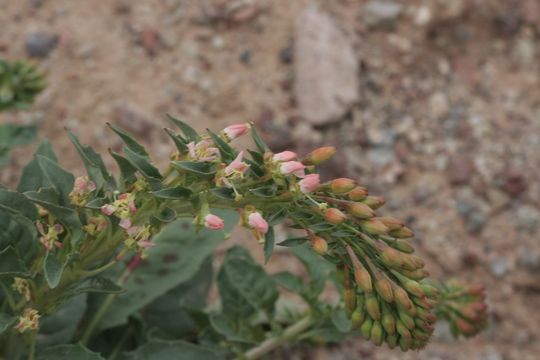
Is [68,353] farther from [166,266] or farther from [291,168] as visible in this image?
[291,168]

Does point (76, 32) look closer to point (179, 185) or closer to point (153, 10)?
point (153, 10)

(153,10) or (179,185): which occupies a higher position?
(179,185)

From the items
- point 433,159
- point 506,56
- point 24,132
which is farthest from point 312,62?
point 24,132

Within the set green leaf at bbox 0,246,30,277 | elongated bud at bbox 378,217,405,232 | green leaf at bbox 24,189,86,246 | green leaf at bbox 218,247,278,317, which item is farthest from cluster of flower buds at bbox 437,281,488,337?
green leaf at bbox 0,246,30,277

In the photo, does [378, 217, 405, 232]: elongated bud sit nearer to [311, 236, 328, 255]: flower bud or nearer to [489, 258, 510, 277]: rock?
[311, 236, 328, 255]: flower bud

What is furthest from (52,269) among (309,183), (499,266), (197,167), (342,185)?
(499,266)
